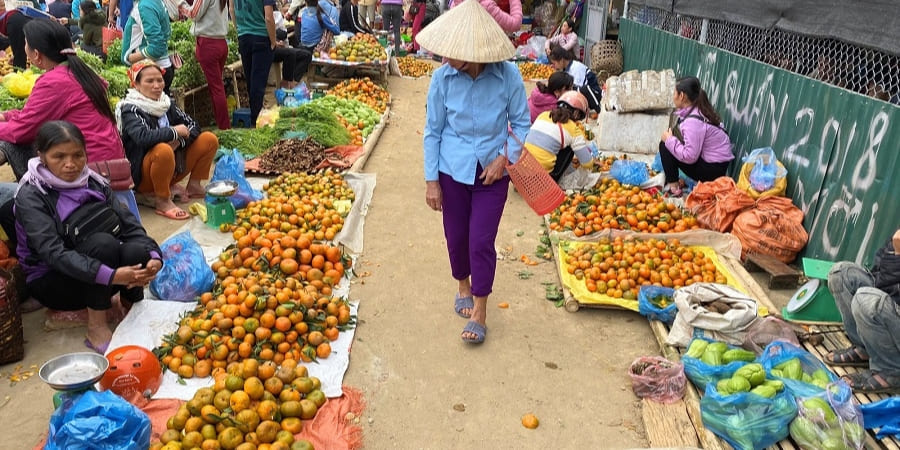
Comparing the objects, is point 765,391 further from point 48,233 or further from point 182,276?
point 48,233

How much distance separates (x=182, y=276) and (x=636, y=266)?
129 inches

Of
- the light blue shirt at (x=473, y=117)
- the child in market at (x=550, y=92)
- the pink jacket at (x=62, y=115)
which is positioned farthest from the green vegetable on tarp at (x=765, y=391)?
the child in market at (x=550, y=92)

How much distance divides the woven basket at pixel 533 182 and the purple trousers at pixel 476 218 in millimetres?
117

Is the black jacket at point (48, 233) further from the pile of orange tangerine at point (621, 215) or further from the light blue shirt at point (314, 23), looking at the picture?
the light blue shirt at point (314, 23)

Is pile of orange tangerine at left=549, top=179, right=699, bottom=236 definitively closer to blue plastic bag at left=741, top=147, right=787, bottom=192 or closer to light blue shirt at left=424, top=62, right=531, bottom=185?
blue plastic bag at left=741, top=147, right=787, bottom=192

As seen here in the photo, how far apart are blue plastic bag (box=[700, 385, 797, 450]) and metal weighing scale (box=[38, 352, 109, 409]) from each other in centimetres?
296

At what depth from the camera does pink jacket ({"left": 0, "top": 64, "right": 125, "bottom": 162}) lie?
4.22 meters

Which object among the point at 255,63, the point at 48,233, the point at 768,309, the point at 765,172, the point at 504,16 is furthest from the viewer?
the point at 255,63

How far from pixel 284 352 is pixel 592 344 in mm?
1998

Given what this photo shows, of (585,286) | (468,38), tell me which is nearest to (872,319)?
(585,286)

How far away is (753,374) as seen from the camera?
3107 millimetres

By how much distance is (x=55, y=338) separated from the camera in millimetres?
3736

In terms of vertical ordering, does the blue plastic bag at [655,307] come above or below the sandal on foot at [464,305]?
above

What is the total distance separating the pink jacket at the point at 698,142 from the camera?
609 cm
